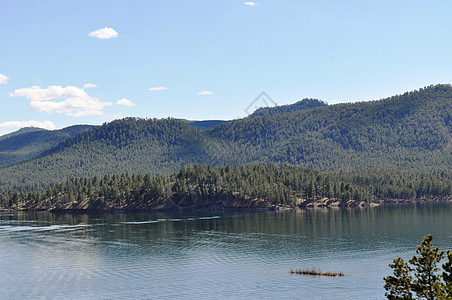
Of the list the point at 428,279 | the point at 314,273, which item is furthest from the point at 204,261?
the point at 428,279

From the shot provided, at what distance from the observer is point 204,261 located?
127 meters

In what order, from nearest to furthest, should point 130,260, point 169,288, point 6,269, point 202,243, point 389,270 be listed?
point 169,288 → point 389,270 → point 6,269 → point 130,260 → point 202,243

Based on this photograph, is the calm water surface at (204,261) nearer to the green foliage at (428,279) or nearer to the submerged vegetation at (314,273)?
the submerged vegetation at (314,273)

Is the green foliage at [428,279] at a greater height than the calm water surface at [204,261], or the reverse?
the green foliage at [428,279]

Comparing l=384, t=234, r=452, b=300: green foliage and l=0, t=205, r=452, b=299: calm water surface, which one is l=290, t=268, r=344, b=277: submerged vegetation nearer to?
l=0, t=205, r=452, b=299: calm water surface

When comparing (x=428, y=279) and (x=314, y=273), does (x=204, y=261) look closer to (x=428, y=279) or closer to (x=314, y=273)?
(x=314, y=273)

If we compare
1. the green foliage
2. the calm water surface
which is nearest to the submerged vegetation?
the calm water surface

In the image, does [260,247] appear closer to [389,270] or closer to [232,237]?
[232,237]

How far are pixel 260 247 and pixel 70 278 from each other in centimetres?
5855

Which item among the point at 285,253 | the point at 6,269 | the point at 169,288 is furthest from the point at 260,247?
the point at 6,269

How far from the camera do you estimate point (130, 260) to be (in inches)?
5157

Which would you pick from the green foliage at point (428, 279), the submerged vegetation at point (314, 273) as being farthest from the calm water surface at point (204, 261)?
the green foliage at point (428, 279)

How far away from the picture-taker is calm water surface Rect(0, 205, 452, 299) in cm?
9581

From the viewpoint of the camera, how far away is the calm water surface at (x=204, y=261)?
9581cm
